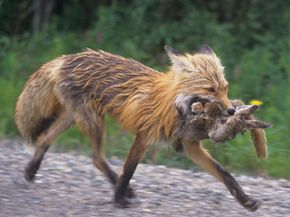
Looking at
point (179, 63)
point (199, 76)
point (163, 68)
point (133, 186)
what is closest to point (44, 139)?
point (133, 186)

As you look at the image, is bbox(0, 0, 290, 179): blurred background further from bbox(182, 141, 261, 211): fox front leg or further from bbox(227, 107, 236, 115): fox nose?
bbox(227, 107, 236, 115): fox nose

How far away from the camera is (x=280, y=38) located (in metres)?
14.7

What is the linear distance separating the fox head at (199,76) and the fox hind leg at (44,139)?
4.54ft

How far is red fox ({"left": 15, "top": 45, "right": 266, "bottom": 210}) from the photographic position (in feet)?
22.3

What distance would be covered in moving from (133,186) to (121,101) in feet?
3.26

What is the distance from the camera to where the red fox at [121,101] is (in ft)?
22.3

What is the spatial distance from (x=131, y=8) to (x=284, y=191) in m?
8.03

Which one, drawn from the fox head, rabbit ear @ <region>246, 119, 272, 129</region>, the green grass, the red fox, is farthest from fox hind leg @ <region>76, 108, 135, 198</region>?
rabbit ear @ <region>246, 119, 272, 129</region>

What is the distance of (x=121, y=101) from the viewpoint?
24.0 ft

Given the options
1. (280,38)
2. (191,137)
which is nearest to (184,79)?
(191,137)

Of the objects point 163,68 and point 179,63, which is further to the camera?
point 163,68

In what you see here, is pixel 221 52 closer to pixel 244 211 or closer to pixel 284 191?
pixel 284 191

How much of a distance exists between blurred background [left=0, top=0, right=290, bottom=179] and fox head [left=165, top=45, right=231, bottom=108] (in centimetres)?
462

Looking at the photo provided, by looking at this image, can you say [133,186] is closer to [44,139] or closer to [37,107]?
[44,139]
